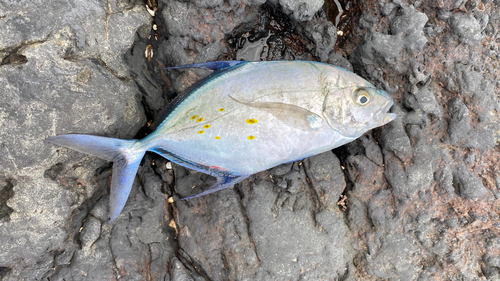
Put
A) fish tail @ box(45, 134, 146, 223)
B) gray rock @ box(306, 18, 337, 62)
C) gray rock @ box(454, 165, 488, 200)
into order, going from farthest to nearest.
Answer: gray rock @ box(306, 18, 337, 62) → gray rock @ box(454, 165, 488, 200) → fish tail @ box(45, 134, 146, 223)

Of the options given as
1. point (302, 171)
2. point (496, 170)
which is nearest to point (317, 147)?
point (302, 171)

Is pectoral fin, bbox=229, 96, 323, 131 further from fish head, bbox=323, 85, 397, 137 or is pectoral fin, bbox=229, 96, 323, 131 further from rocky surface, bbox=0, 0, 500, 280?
rocky surface, bbox=0, 0, 500, 280

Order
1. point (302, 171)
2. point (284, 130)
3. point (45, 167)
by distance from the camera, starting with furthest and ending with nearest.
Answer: point (302, 171) < point (45, 167) < point (284, 130)

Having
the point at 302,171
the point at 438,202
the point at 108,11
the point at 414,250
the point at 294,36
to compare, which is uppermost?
the point at 108,11

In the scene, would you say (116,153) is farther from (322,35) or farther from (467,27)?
(467,27)

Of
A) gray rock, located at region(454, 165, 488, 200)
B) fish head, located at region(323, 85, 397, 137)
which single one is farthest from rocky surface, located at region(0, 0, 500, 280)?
fish head, located at region(323, 85, 397, 137)

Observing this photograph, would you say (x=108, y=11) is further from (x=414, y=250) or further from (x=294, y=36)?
(x=414, y=250)

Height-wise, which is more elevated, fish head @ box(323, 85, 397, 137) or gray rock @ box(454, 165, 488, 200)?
fish head @ box(323, 85, 397, 137)
